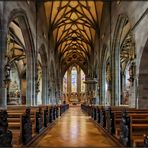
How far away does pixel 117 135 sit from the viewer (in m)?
9.52

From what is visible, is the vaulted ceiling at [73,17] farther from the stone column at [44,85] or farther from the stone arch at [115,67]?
the stone arch at [115,67]

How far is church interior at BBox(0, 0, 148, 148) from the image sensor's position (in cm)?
830

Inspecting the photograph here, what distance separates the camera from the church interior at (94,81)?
27.2 feet

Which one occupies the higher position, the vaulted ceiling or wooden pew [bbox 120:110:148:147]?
the vaulted ceiling

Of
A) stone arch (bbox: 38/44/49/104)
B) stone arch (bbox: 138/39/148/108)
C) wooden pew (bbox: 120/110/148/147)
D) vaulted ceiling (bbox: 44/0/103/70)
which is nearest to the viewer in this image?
wooden pew (bbox: 120/110/148/147)

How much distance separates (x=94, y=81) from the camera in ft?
102

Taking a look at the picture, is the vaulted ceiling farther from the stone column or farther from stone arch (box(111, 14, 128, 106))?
stone arch (box(111, 14, 128, 106))

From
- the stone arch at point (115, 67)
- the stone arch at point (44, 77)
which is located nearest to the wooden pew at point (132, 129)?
the stone arch at point (115, 67)

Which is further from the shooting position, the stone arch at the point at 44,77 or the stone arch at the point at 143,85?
the stone arch at the point at 44,77

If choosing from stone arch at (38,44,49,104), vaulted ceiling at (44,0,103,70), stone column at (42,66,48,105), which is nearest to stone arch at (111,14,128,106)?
vaulted ceiling at (44,0,103,70)

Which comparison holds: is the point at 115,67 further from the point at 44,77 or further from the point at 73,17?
the point at 73,17

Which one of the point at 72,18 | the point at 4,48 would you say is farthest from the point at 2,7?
the point at 72,18

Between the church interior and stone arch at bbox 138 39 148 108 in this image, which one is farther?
stone arch at bbox 138 39 148 108

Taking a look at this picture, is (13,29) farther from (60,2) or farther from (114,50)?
(114,50)
